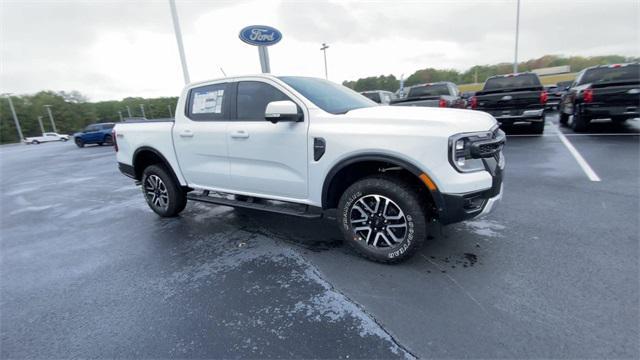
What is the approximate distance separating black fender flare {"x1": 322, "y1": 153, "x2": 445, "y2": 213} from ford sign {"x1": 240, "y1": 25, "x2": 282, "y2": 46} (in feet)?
18.6

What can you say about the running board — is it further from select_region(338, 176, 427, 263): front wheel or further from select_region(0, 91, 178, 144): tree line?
select_region(0, 91, 178, 144): tree line

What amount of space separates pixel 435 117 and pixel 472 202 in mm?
789

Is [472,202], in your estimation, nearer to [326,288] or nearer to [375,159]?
[375,159]

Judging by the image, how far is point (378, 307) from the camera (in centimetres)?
245

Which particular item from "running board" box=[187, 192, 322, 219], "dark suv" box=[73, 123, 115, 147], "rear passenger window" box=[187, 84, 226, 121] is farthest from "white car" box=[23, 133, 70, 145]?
"running board" box=[187, 192, 322, 219]

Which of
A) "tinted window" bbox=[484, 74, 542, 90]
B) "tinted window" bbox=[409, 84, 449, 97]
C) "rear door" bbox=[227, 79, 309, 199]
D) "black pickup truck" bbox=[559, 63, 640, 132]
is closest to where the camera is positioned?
"rear door" bbox=[227, 79, 309, 199]

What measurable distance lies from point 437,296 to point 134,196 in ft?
20.2

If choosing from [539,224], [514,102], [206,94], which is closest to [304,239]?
[206,94]

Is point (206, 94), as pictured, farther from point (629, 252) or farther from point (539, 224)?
point (629, 252)

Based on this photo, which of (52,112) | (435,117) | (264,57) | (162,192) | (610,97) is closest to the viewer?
(435,117)

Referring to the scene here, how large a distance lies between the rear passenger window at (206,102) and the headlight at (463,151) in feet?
8.85

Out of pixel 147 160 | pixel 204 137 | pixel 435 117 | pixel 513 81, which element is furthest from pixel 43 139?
pixel 435 117

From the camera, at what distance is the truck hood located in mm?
2692

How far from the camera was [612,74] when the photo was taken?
8922 mm
